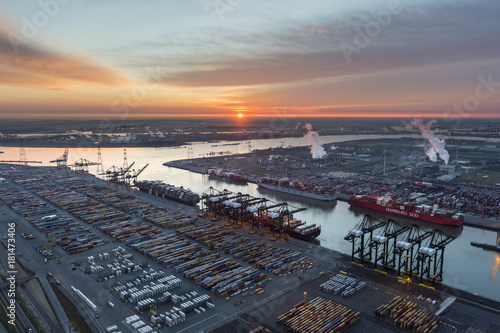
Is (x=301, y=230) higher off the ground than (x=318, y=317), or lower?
higher

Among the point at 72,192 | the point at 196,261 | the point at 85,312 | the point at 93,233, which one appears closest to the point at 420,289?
the point at 196,261

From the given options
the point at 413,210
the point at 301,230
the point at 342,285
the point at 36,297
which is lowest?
the point at 342,285

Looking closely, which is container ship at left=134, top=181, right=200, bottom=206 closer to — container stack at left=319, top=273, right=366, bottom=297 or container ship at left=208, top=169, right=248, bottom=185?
container ship at left=208, top=169, right=248, bottom=185

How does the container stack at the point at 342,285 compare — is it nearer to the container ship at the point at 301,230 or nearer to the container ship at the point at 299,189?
the container ship at the point at 301,230

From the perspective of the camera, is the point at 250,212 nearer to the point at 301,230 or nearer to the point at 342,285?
the point at 301,230

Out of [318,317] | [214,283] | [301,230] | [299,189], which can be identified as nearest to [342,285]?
[318,317]

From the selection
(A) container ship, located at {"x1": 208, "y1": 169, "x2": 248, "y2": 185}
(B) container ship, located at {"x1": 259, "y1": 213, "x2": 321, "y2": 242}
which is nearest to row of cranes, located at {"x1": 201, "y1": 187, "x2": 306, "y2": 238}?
(B) container ship, located at {"x1": 259, "y1": 213, "x2": 321, "y2": 242}
